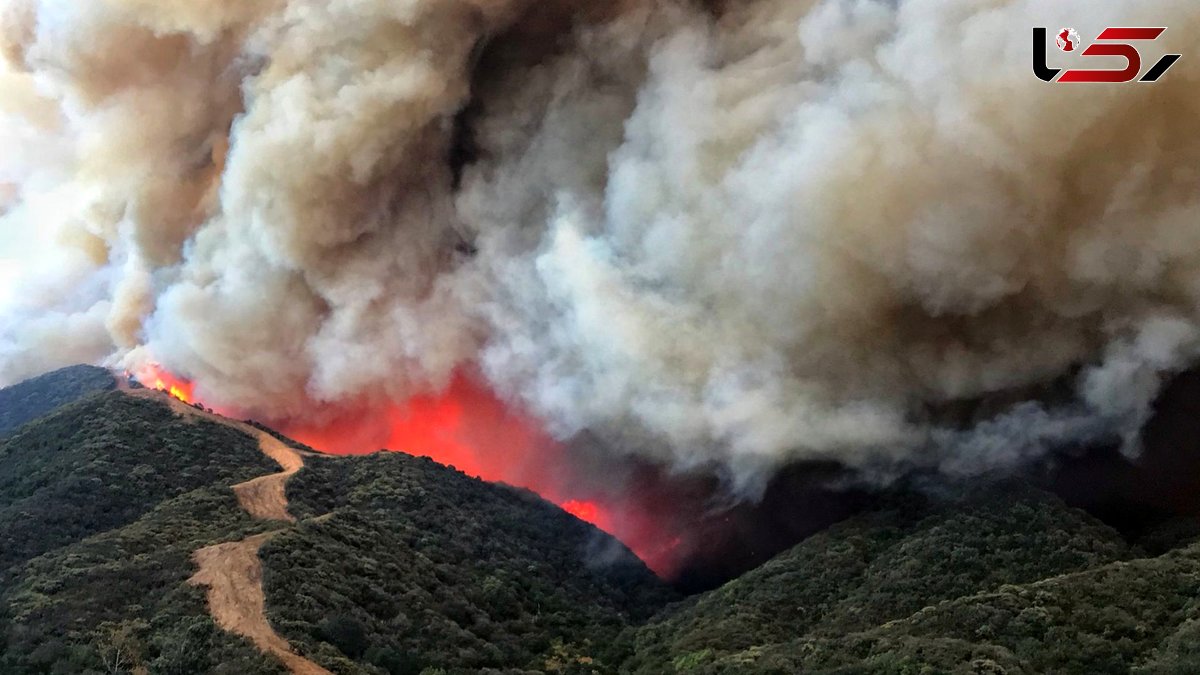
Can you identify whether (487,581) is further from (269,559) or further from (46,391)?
(46,391)

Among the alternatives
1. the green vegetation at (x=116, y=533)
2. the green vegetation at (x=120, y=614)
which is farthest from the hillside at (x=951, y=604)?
the green vegetation at (x=116, y=533)

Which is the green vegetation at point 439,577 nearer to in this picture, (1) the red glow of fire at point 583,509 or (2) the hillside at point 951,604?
(1) the red glow of fire at point 583,509

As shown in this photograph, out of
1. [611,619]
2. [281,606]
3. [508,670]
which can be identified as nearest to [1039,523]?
[611,619]

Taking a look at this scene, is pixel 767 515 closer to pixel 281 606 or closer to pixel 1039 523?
pixel 1039 523

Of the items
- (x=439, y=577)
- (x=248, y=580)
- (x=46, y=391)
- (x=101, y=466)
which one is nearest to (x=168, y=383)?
(x=46, y=391)

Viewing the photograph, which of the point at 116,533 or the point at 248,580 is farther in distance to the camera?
the point at 116,533

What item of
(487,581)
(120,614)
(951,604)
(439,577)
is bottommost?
(951,604)
